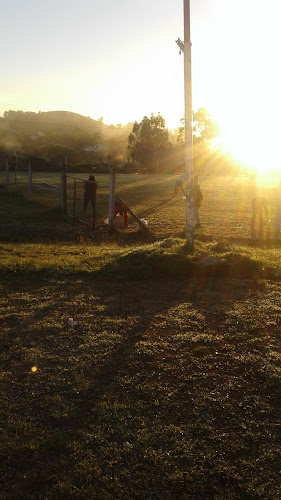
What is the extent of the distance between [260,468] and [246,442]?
256mm

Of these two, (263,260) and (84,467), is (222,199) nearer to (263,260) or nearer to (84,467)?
(263,260)

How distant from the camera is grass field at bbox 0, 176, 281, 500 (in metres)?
2.77

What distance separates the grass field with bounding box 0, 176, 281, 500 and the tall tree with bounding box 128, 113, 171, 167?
67.6 m

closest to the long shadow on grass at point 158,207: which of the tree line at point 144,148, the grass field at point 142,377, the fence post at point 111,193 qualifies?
the fence post at point 111,193

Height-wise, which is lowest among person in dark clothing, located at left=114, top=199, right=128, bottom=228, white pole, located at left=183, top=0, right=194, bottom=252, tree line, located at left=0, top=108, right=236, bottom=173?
person in dark clothing, located at left=114, top=199, right=128, bottom=228

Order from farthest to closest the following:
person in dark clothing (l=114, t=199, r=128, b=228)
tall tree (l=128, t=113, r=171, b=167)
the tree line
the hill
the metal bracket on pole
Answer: tall tree (l=128, t=113, r=171, b=167) → the hill → the tree line → person in dark clothing (l=114, t=199, r=128, b=228) → the metal bracket on pole

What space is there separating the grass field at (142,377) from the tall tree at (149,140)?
6761 cm

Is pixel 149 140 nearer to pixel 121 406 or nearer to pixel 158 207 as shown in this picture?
pixel 158 207

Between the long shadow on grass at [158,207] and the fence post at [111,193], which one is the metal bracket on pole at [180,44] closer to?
the fence post at [111,193]

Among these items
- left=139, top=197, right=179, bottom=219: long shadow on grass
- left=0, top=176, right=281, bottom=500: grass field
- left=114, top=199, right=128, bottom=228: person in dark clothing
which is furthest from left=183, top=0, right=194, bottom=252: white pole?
left=139, top=197, right=179, bottom=219: long shadow on grass

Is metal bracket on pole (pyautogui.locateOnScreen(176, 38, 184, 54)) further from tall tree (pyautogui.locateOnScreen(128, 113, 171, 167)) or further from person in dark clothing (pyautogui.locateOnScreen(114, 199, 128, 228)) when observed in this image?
tall tree (pyautogui.locateOnScreen(128, 113, 171, 167))

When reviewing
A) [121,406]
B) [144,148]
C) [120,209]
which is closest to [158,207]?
[120,209]

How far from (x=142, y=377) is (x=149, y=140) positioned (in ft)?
245

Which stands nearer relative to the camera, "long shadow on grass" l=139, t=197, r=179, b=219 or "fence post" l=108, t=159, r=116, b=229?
"fence post" l=108, t=159, r=116, b=229
